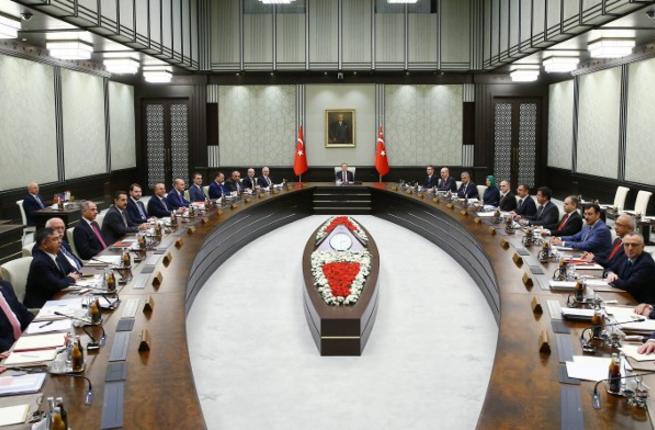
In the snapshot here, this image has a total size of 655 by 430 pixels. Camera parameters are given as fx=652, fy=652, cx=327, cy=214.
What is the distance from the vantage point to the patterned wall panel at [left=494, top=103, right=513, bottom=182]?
1733 cm

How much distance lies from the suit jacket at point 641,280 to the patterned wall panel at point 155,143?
1431 centimetres

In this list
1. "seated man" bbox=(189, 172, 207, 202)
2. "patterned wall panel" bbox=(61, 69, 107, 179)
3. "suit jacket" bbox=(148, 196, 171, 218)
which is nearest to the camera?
"suit jacket" bbox=(148, 196, 171, 218)

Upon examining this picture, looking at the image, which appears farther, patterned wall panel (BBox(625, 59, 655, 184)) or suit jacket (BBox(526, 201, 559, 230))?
A: patterned wall panel (BBox(625, 59, 655, 184))

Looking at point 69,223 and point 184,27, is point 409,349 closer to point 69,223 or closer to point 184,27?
point 69,223

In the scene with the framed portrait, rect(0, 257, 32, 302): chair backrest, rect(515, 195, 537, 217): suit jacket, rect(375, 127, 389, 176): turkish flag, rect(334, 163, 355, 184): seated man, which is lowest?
rect(0, 257, 32, 302): chair backrest

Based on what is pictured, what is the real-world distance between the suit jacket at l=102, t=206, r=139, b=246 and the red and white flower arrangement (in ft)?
8.02

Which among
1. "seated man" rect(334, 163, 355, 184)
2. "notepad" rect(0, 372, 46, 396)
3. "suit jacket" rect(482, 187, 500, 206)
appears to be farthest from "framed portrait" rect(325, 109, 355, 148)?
"notepad" rect(0, 372, 46, 396)

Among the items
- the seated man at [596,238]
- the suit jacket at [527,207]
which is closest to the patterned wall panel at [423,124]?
A: the suit jacket at [527,207]

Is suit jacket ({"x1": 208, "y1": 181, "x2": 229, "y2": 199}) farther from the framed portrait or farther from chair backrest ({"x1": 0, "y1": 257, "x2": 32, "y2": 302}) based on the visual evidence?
chair backrest ({"x1": 0, "y1": 257, "x2": 32, "y2": 302})

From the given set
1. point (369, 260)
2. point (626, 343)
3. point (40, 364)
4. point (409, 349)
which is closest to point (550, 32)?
point (369, 260)

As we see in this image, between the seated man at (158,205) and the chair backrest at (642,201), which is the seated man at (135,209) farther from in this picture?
the chair backrest at (642,201)

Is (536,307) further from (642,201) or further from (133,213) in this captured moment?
(642,201)

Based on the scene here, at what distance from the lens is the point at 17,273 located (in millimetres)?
5211

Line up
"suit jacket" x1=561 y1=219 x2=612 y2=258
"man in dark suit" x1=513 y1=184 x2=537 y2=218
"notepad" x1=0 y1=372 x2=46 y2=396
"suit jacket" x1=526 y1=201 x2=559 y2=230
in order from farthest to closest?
1. "man in dark suit" x1=513 y1=184 x2=537 y2=218
2. "suit jacket" x1=526 y1=201 x2=559 y2=230
3. "suit jacket" x1=561 y1=219 x2=612 y2=258
4. "notepad" x1=0 y1=372 x2=46 y2=396
